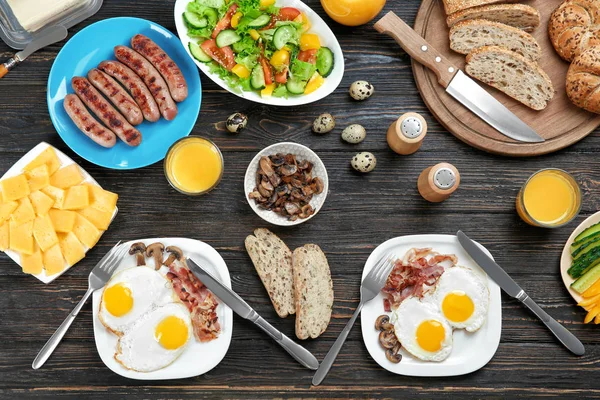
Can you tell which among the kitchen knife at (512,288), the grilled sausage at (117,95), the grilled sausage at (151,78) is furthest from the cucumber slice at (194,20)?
the kitchen knife at (512,288)

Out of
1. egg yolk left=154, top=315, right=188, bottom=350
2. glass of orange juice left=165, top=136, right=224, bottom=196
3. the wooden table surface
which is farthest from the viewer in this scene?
the wooden table surface

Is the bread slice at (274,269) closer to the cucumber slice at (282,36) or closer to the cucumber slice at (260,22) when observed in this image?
the cucumber slice at (282,36)

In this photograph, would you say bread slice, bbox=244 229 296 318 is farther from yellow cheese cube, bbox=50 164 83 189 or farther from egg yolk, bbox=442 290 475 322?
yellow cheese cube, bbox=50 164 83 189

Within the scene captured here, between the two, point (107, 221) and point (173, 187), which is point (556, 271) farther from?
point (107, 221)

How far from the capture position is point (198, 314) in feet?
9.71

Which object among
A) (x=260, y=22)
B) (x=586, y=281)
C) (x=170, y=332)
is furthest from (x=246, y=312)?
(x=586, y=281)

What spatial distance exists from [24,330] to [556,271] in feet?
10.6

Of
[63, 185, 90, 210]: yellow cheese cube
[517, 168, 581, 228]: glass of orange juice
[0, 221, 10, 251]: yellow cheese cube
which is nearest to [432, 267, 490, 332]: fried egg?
[517, 168, 581, 228]: glass of orange juice

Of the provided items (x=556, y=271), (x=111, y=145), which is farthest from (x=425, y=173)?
(x=111, y=145)

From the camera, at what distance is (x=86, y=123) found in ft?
9.66

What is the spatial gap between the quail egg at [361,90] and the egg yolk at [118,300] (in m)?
1.75

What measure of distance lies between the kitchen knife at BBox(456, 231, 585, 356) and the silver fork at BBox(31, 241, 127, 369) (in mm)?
2005

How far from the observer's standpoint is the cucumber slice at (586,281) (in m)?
2.99

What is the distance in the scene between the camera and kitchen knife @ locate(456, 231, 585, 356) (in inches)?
118
